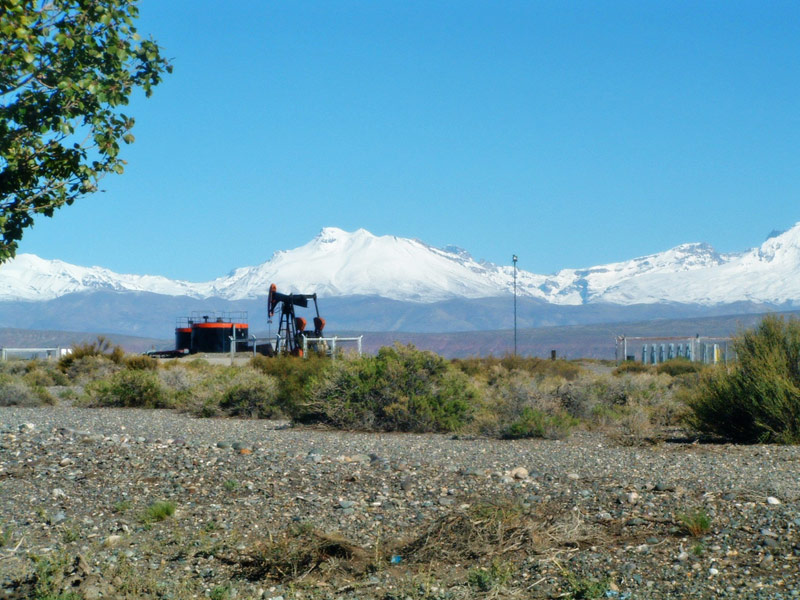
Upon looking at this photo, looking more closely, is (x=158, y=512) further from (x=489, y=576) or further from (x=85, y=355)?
(x=85, y=355)

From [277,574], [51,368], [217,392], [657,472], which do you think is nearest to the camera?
[277,574]

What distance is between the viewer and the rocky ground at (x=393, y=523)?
7.13 meters

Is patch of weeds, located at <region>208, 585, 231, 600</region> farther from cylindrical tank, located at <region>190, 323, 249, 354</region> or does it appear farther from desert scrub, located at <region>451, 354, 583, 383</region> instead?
cylindrical tank, located at <region>190, 323, 249, 354</region>

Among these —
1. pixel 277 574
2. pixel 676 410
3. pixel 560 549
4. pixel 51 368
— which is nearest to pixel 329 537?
pixel 277 574

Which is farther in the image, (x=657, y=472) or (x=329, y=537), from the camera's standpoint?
(x=657, y=472)

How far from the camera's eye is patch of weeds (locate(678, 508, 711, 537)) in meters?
7.78

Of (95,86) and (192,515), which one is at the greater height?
(95,86)

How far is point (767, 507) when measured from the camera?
27.4 ft

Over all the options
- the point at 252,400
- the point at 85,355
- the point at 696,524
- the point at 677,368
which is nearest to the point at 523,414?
the point at 252,400

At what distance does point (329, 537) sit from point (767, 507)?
3773 millimetres

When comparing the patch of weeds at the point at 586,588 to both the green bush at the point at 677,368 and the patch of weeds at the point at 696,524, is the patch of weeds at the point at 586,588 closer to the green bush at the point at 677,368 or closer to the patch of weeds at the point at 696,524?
the patch of weeds at the point at 696,524

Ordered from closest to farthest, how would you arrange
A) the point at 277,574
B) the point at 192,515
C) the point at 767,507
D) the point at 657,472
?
the point at 277,574 → the point at 767,507 → the point at 192,515 → the point at 657,472

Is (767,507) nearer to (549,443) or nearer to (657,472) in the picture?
(657,472)

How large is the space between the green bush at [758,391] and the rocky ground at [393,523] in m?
1.43
